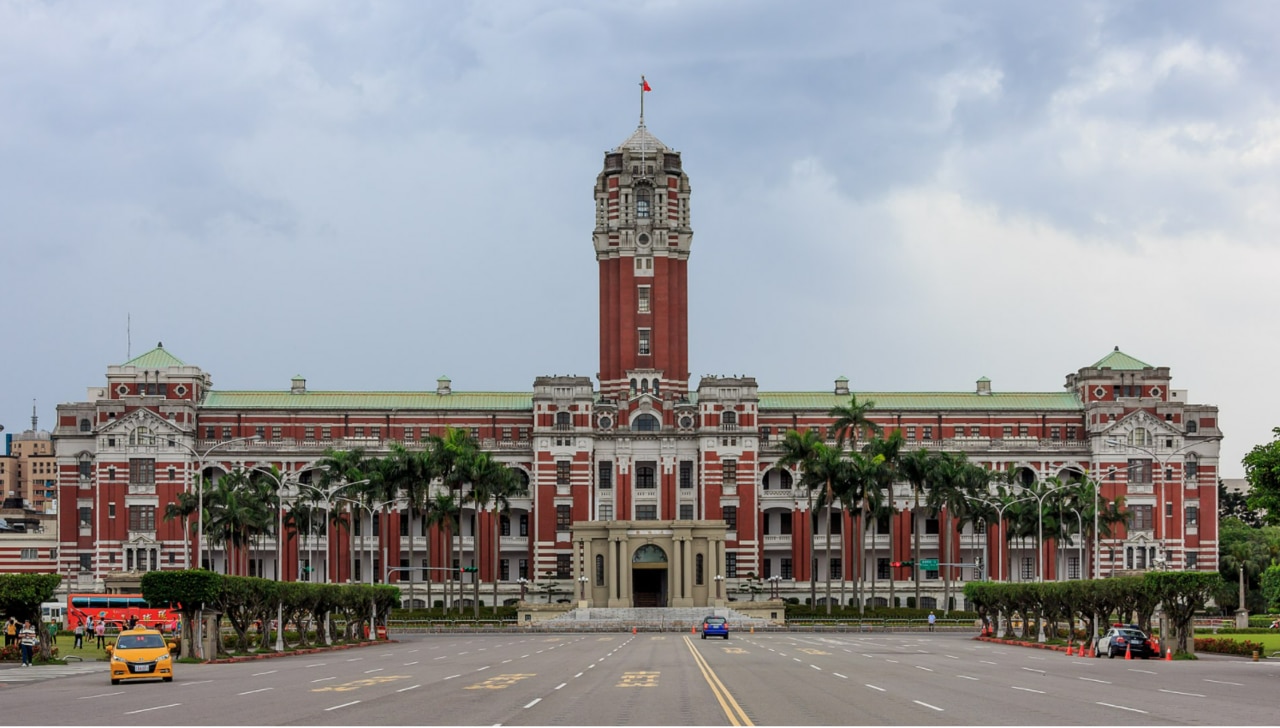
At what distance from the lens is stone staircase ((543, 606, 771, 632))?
409ft

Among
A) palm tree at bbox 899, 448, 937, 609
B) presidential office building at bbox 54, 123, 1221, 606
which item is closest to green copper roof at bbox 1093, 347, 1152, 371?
presidential office building at bbox 54, 123, 1221, 606

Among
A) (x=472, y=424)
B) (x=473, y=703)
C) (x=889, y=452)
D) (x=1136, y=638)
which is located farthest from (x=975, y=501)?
(x=473, y=703)

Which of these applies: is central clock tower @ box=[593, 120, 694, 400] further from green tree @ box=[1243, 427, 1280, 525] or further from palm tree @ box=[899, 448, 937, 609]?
green tree @ box=[1243, 427, 1280, 525]

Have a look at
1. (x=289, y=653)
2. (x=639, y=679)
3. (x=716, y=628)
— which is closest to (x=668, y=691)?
(x=639, y=679)

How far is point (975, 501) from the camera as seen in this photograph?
130m

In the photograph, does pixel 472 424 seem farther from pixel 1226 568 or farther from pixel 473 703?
pixel 473 703

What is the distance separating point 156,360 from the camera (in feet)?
495

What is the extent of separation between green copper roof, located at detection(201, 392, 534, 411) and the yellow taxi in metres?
103

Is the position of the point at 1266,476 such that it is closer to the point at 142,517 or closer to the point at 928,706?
the point at 928,706

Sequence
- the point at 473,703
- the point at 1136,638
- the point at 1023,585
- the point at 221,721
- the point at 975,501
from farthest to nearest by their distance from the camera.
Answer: the point at 975,501, the point at 1023,585, the point at 1136,638, the point at 473,703, the point at 221,721

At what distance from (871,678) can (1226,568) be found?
117858 mm

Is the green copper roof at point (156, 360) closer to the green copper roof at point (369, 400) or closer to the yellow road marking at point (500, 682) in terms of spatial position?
the green copper roof at point (369, 400)

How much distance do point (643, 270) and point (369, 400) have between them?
30.3 metres

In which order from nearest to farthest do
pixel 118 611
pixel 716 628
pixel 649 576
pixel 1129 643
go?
1. pixel 1129 643
2. pixel 716 628
3. pixel 118 611
4. pixel 649 576
